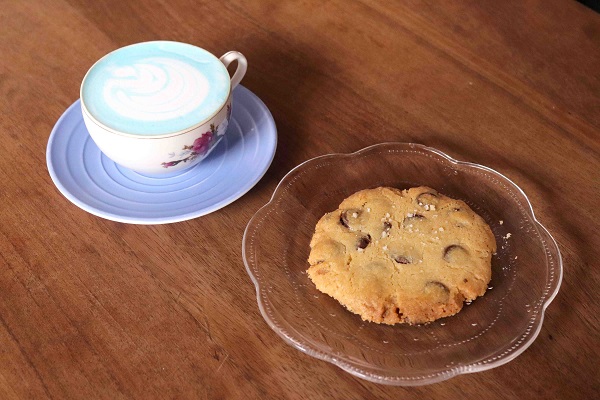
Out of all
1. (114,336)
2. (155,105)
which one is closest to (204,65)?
(155,105)

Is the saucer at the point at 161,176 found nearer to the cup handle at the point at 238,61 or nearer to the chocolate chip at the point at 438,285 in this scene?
the cup handle at the point at 238,61

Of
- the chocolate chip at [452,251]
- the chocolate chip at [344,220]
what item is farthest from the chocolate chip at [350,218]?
the chocolate chip at [452,251]

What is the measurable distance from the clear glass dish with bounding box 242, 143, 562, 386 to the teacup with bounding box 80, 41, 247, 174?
0.13 metres

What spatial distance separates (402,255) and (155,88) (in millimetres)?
393

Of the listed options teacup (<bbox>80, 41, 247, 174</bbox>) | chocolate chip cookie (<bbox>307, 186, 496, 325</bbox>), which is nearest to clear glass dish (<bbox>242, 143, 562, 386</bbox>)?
chocolate chip cookie (<bbox>307, 186, 496, 325</bbox>)

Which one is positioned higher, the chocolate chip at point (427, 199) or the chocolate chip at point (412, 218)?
the chocolate chip at point (427, 199)

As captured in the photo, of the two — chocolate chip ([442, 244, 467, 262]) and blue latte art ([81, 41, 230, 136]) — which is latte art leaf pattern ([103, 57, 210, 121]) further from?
chocolate chip ([442, 244, 467, 262])

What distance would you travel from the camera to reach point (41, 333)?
750mm

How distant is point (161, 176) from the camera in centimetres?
91

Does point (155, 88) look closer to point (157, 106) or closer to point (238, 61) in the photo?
point (157, 106)

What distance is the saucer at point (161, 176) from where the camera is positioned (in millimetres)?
846

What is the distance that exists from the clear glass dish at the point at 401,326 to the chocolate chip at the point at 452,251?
5cm

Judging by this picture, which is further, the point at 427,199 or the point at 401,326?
the point at 427,199

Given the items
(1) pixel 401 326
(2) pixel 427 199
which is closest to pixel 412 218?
(2) pixel 427 199
